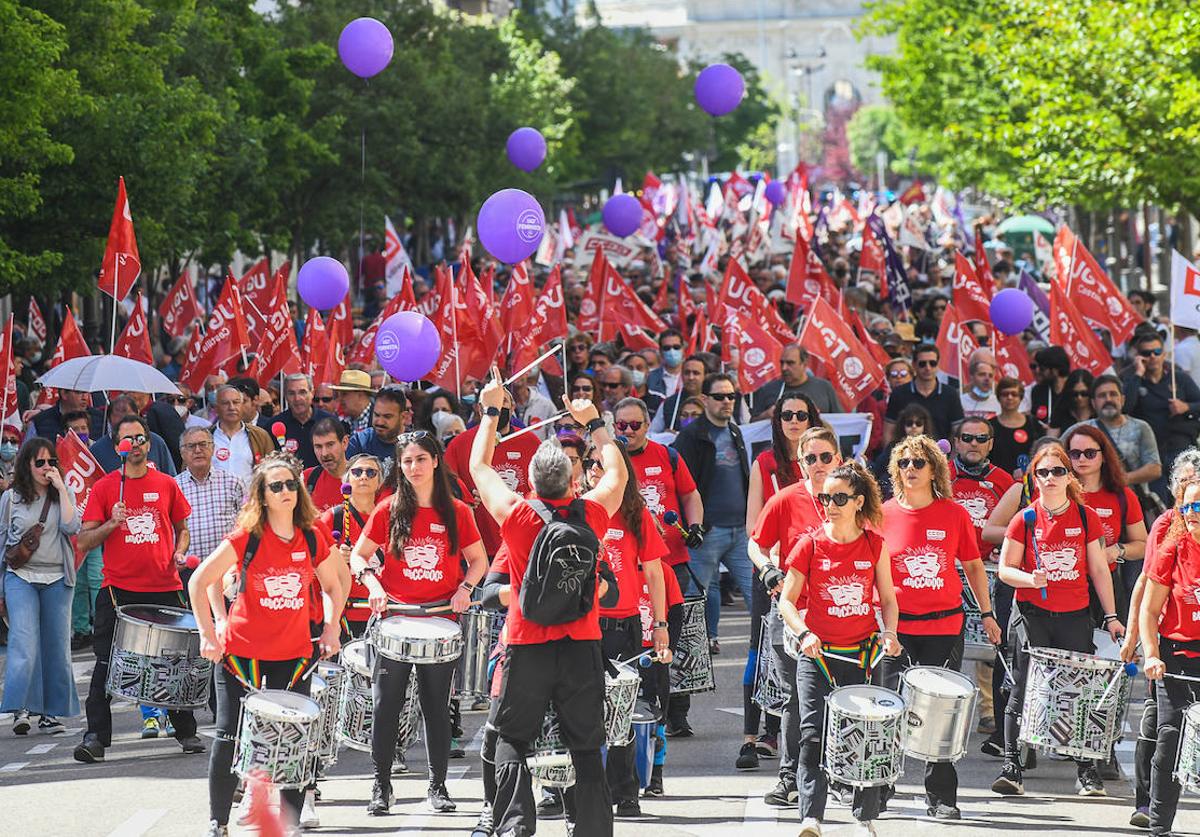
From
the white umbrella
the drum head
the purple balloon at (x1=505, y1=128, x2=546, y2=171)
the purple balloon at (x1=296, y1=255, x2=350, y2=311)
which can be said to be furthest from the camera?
the purple balloon at (x1=505, y1=128, x2=546, y2=171)

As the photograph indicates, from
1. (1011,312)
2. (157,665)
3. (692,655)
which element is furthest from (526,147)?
(157,665)

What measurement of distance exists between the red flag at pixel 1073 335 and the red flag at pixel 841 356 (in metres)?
1.77

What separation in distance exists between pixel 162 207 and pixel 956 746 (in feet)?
47.4

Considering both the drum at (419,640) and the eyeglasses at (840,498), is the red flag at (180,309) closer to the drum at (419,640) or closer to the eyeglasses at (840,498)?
the drum at (419,640)

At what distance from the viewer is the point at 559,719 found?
25.3 ft

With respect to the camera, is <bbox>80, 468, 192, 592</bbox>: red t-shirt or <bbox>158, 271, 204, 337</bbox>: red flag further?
<bbox>158, 271, 204, 337</bbox>: red flag

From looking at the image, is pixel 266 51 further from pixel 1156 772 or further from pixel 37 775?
pixel 1156 772

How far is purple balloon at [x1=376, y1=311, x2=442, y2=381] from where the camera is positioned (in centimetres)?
1455

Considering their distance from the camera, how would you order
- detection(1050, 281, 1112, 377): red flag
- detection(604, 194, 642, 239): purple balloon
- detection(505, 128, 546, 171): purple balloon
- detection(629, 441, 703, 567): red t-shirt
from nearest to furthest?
1. detection(629, 441, 703, 567): red t-shirt
2. detection(1050, 281, 1112, 377): red flag
3. detection(505, 128, 546, 171): purple balloon
4. detection(604, 194, 642, 239): purple balloon

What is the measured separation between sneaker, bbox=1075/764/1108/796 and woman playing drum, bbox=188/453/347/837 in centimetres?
362

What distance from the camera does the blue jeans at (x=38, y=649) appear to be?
36.5 feet

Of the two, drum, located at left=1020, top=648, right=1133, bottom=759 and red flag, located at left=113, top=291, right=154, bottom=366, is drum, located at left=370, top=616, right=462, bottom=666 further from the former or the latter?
red flag, located at left=113, top=291, right=154, bottom=366

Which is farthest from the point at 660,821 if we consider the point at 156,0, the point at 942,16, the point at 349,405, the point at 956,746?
the point at 942,16

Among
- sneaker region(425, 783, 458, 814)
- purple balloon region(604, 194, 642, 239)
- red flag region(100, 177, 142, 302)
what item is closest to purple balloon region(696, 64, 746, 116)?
purple balloon region(604, 194, 642, 239)
